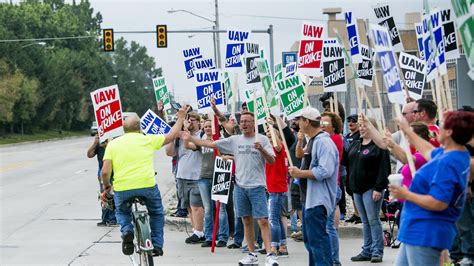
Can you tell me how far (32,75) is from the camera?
81.9 metres

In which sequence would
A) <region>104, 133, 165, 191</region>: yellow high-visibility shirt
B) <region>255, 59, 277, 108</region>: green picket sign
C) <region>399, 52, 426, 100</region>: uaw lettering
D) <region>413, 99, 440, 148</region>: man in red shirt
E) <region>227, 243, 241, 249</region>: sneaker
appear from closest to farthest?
<region>413, 99, 440, 148</region>: man in red shirt, <region>104, 133, 165, 191</region>: yellow high-visibility shirt, <region>255, 59, 277, 108</region>: green picket sign, <region>399, 52, 426, 100</region>: uaw lettering, <region>227, 243, 241, 249</region>: sneaker

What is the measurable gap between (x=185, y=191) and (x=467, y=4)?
6.90 meters

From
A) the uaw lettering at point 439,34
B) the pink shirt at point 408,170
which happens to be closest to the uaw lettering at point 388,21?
the uaw lettering at point 439,34

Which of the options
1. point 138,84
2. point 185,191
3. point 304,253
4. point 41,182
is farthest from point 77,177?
point 138,84

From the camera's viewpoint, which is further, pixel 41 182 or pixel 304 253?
pixel 41 182

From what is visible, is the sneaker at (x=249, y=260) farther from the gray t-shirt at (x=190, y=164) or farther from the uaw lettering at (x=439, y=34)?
the uaw lettering at (x=439, y=34)

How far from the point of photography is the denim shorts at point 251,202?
34.0 feet

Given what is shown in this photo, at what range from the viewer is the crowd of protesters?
5965 mm

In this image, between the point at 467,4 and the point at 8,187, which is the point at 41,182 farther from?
the point at 467,4

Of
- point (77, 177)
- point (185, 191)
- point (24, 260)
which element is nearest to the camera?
point (24, 260)

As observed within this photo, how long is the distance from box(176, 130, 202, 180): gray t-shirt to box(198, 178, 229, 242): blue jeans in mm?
340

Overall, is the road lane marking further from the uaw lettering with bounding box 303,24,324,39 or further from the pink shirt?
the pink shirt

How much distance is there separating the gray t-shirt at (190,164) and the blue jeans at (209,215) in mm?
340

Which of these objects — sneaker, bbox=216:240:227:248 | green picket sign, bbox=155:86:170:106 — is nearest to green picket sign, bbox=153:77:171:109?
green picket sign, bbox=155:86:170:106
